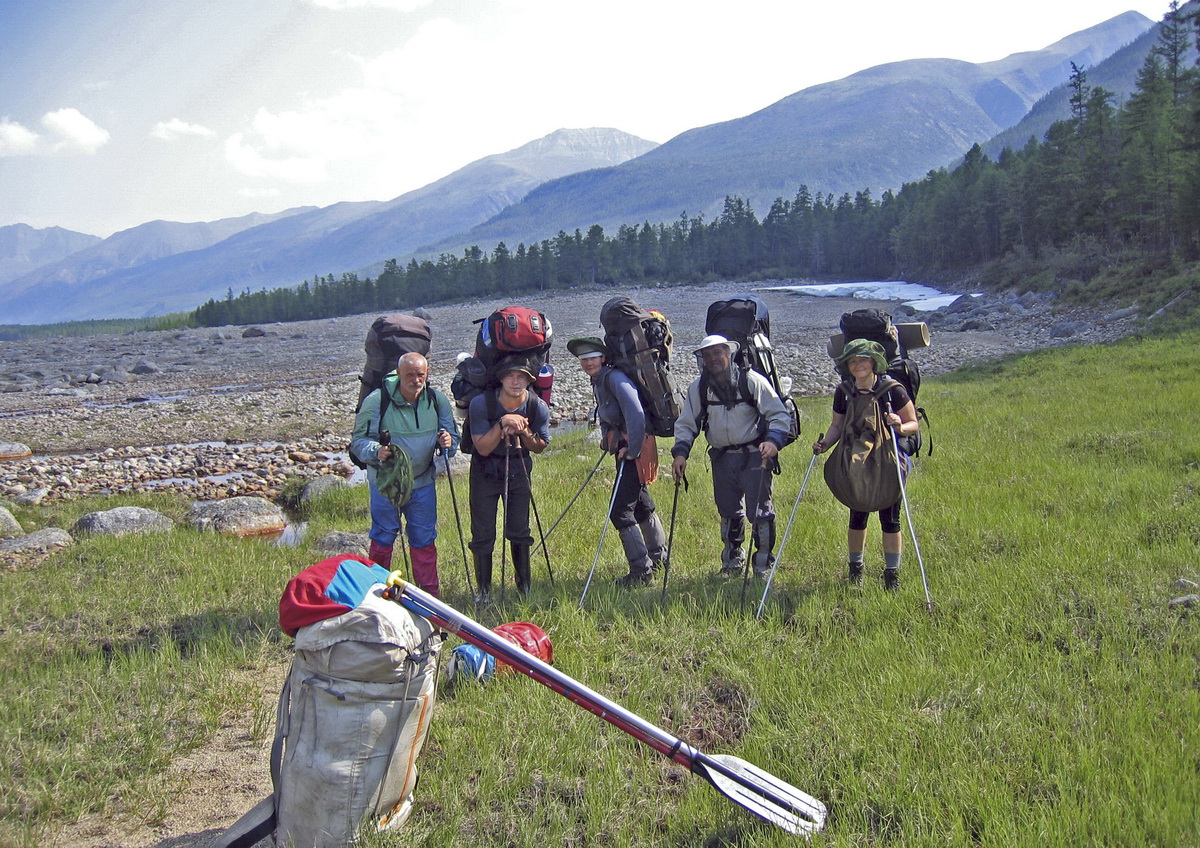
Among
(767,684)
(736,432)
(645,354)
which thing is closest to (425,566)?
(645,354)

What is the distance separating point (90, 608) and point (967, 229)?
78489 millimetres

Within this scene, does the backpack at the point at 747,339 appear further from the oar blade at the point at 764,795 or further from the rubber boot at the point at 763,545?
the oar blade at the point at 764,795

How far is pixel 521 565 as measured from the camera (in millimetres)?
6969

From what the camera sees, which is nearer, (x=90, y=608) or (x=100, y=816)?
(x=100, y=816)

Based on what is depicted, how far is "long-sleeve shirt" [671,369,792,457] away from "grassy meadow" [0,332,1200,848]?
1.39m

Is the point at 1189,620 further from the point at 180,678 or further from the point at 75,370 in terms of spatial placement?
the point at 75,370

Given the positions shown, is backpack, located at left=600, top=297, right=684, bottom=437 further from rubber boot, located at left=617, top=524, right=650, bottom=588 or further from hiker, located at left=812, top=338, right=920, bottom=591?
hiker, located at left=812, top=338, right=920, bottom=591

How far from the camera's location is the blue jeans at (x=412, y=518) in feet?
21.6

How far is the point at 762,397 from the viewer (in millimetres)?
6484

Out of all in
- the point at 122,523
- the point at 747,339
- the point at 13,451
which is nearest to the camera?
the point at 747,339

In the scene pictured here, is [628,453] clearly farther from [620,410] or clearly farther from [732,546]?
[732,546]

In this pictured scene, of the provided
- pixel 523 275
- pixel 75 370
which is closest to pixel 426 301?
pixel 523 275

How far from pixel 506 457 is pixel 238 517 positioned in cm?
617

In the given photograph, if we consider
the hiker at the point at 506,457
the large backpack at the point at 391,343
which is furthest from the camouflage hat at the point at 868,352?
the large backpack at the point at 391,343
